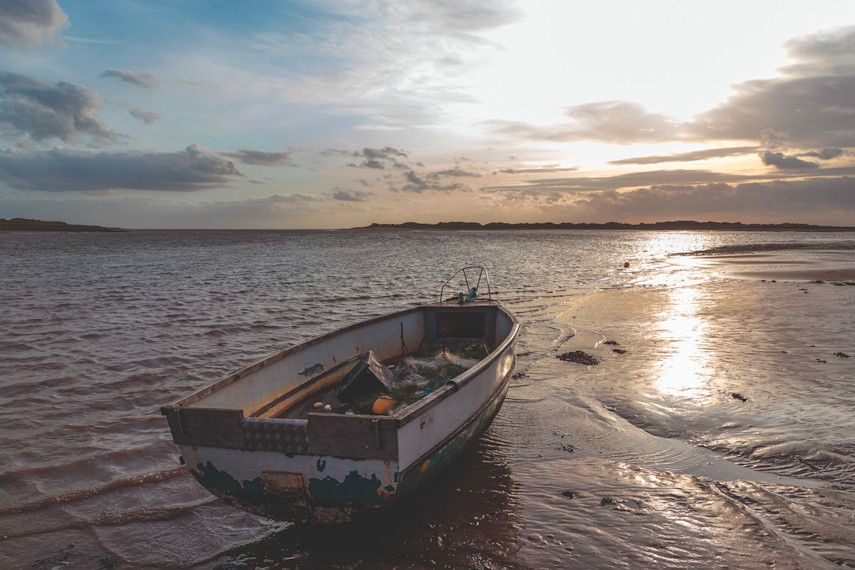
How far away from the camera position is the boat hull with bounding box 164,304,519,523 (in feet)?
13.4

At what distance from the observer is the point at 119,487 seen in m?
5.78

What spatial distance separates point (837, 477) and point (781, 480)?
63 centimetres

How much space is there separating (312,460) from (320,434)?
28 centimetres

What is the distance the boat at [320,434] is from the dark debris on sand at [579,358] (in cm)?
434

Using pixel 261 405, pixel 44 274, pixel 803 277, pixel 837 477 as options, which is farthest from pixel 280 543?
pixel 44 274

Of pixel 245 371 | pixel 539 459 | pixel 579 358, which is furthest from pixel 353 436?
pixel 579 358

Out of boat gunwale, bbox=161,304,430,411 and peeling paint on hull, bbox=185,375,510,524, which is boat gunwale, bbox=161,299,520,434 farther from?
peeling paint on hull, bbox=185,375,510,524

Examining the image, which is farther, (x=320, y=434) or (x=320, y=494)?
→ (x=320, y=494)

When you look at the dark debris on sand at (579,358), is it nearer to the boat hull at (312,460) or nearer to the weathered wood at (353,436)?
the boat hull at (312,460)

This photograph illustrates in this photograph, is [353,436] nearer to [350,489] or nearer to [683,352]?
[350,489]

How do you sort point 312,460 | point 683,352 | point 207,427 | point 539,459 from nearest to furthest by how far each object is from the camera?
point 312,460
point 207,427
point 539,459
point 683,352

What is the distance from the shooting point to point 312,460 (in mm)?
4180

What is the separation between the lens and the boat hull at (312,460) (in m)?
4.09

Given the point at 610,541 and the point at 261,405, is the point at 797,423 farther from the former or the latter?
the point at 261,405
